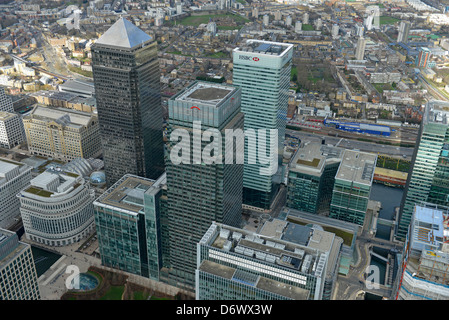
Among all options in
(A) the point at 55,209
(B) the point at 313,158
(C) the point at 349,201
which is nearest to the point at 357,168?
(C) the point at 349,201

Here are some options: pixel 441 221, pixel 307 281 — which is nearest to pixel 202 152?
pixel 307 281

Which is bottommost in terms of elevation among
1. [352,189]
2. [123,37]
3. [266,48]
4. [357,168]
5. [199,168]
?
[352,189]

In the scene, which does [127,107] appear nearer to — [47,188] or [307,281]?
[47,188]

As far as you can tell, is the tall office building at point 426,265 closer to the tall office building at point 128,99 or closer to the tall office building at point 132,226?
the tall office building at point 132,226

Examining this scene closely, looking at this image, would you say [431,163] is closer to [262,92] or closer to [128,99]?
[262,92]

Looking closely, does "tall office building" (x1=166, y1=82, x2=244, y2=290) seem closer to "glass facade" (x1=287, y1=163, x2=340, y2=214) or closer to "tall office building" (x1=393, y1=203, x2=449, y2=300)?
"glass facade" (x1=287, y1=163, x2=340, y2=214)

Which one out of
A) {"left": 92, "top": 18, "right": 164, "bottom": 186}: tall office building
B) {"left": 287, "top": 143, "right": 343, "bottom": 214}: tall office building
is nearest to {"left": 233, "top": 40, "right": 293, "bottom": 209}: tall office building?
{"left": 287, "top": 143, "right": 343, "bottom": 214}: tall office building

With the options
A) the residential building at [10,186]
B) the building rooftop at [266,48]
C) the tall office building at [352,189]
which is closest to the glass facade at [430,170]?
the tall office building at [352,189]
